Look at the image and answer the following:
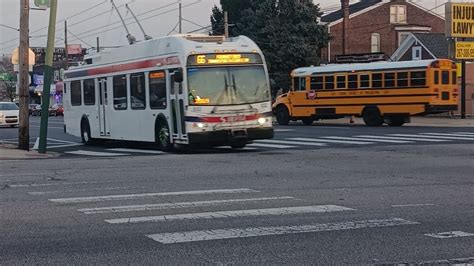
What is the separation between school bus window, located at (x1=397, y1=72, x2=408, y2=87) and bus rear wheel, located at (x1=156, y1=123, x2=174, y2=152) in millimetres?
16255

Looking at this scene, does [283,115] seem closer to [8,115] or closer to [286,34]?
[286,34]

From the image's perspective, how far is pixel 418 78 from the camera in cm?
3162

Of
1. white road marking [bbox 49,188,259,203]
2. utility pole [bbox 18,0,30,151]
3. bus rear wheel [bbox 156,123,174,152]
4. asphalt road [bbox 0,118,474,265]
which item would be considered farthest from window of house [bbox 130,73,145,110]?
white road marking [bbox 49,188,259,203]

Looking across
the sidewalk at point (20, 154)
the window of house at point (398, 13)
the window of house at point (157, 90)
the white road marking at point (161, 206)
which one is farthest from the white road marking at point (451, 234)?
the window of house at point (398, 13)

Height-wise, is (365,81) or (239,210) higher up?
(365,81)

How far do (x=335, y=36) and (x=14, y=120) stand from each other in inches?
1240

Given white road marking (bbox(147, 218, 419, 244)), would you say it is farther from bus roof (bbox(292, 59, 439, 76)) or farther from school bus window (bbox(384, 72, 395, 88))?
school bus window (bbox(384, 72, 395, 88))

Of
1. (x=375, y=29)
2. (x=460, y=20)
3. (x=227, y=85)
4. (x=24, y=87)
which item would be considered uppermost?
(x=375, y=29)

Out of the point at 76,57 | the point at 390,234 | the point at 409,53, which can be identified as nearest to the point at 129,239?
the point at 390,234

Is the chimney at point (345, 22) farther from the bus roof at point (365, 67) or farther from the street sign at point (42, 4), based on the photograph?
the street sign at point (42, 4)

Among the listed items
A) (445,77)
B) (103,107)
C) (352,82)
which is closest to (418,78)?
(445,77)

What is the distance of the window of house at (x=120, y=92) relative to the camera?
21.3 metres

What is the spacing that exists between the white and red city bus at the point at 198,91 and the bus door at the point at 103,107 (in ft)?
6.33

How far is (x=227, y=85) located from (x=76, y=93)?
910 centimetres
